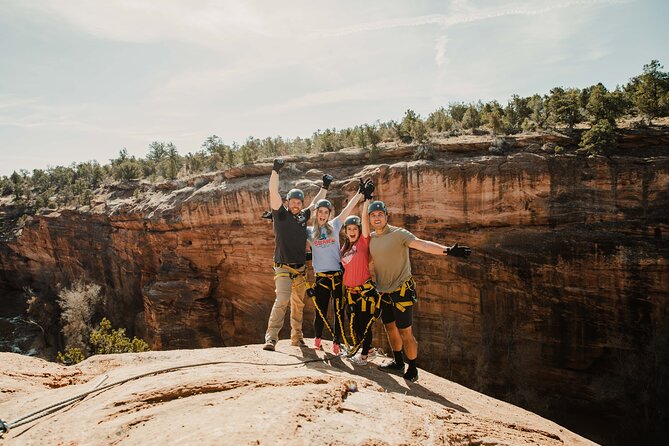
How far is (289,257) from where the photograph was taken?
7.22m

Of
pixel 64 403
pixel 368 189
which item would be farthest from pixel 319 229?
pixel 64 403

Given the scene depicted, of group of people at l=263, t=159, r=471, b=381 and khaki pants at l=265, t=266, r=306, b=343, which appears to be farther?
khaki pants at l=265, t=266, r=306, b=343

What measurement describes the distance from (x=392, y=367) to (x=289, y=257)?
8.03ft

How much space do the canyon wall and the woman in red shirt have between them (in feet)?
40.2

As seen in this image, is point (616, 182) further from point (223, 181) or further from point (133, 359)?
point (223, 181)

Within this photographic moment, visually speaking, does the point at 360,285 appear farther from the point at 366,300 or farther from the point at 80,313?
the point at 80,313

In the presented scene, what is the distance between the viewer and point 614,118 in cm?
1794

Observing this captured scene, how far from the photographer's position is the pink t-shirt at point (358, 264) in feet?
21.6

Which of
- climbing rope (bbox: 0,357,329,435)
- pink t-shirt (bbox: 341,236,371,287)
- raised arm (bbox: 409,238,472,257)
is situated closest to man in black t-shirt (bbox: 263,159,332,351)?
pink t-shirt (bbox: 341,236,371,287)

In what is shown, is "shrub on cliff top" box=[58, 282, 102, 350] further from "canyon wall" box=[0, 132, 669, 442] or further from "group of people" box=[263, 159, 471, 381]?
"group of people" box=[263, 159, 471, 381]

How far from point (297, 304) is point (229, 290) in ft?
57.6

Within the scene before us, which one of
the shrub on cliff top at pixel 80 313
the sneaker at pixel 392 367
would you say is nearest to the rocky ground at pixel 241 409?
the sneaker at pixel 392 367

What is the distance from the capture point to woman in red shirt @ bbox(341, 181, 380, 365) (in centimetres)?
661

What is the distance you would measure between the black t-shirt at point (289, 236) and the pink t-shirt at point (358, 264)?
3.33 ft
